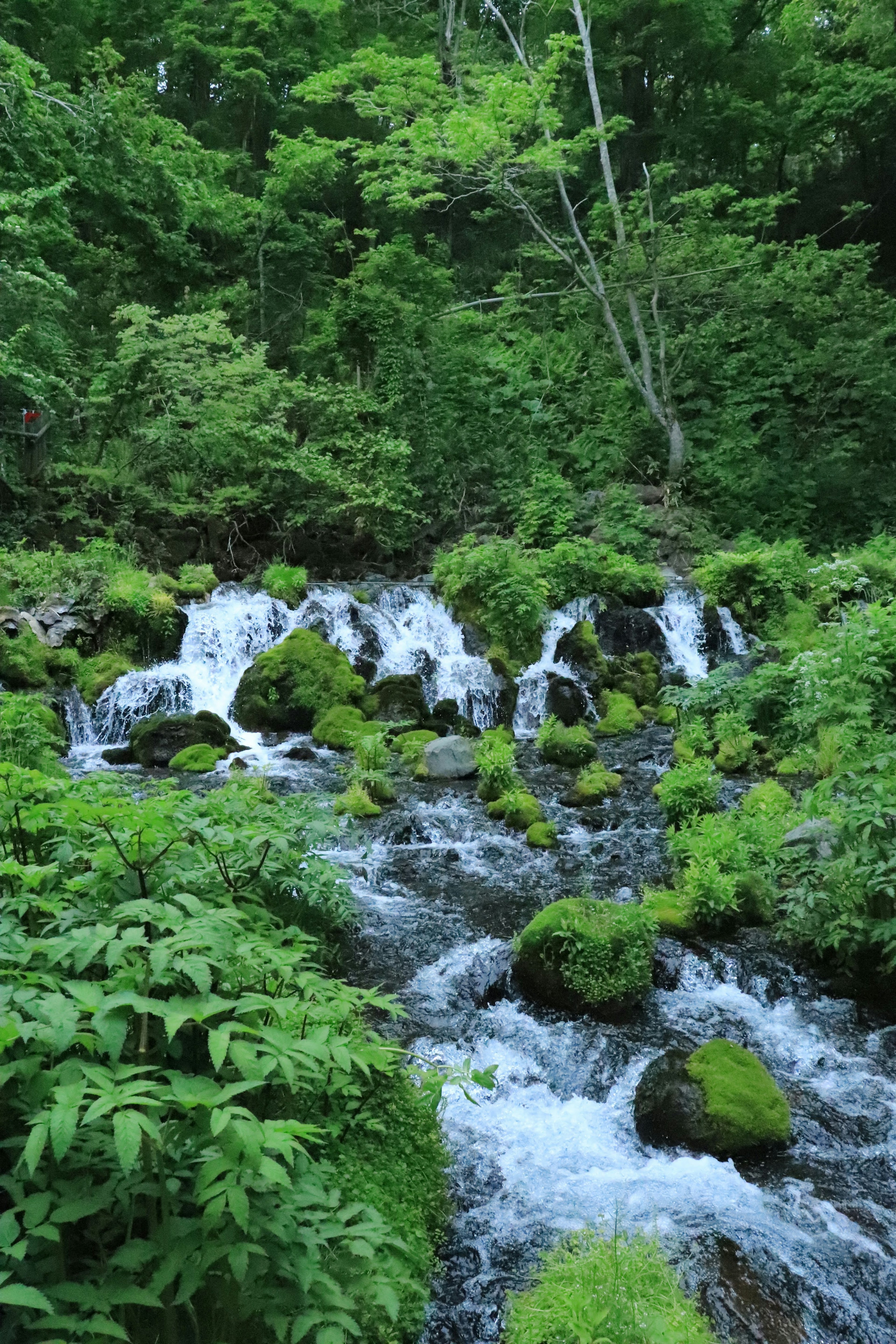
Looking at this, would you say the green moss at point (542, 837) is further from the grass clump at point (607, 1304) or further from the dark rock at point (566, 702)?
the grass clump at point (607, 1304)

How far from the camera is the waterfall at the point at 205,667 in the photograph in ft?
39.8

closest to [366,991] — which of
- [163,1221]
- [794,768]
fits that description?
[163,1221]

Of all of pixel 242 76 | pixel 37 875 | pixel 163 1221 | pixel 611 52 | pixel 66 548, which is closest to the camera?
pixel 163 1221

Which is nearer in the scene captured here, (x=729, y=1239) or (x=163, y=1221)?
(x=163, y=1221)

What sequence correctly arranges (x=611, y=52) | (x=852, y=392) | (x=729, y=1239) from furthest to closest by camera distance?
1. (x=611, y=52)
2. (x=852, y=392)
3. (x=729, y=1239)

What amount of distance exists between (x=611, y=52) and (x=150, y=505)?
59.2ft

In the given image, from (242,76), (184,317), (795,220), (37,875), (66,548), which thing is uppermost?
(242,76)

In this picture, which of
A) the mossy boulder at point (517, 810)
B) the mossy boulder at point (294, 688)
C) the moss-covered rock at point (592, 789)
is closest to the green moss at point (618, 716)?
the moss-covered rock at point (592, 789)

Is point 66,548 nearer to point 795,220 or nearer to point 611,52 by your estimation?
point 611,52

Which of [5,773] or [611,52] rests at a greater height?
[611,52]

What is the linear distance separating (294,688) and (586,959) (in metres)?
7.86

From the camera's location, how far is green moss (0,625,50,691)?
1163 cm

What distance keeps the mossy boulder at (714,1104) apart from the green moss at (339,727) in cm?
737

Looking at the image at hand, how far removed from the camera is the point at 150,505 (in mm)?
16375
